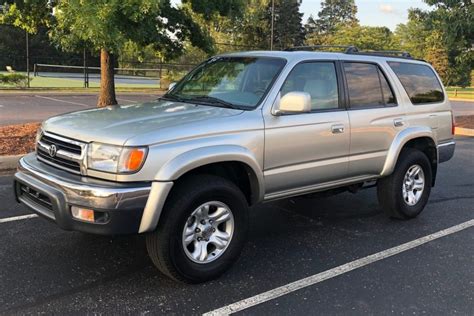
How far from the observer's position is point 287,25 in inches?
2355

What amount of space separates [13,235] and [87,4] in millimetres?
4195

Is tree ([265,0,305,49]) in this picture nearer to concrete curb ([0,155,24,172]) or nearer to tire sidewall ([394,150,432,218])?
concrete curb ([0,155,24,172])

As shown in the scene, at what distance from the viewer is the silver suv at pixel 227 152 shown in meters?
3.47

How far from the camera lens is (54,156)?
3.86 meters

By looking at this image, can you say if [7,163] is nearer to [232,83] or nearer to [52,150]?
[52,150]

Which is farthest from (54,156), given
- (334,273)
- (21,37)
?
(21,37)

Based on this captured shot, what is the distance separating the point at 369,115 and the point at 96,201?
9.60 ft

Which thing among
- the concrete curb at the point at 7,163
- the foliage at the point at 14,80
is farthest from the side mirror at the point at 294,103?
the foliage at the point at 14,80

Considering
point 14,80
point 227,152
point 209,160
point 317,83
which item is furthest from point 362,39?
point 209,160

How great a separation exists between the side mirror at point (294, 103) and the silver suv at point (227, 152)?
0.5 inches

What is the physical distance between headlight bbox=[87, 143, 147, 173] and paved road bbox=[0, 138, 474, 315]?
0.93 m

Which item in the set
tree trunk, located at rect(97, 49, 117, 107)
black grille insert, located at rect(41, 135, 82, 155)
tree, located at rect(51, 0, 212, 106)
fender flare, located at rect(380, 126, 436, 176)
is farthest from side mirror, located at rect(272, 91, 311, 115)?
tree trunk, located at rect(97, 49, 117, 107)

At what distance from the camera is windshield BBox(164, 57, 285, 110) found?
438 centimetres

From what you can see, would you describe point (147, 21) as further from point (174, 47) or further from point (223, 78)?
point (223, 78)
